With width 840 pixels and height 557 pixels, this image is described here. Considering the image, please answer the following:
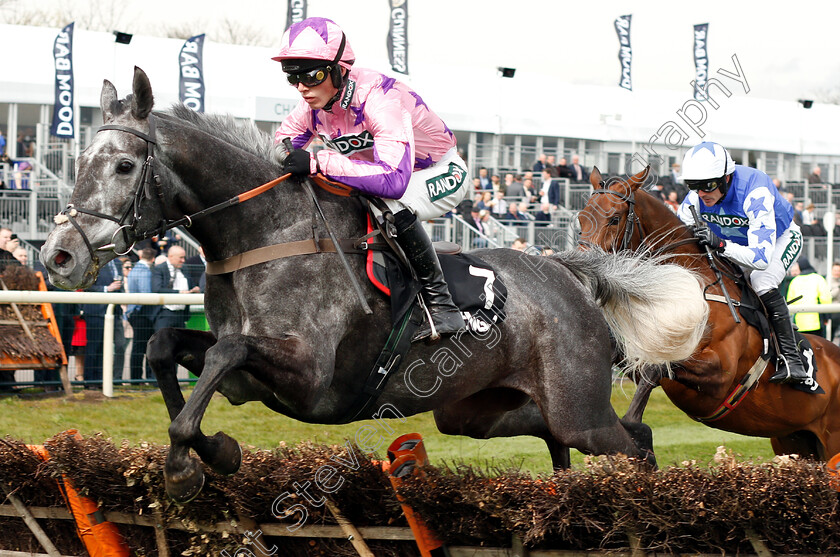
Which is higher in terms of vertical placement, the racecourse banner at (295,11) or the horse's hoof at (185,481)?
the racecourse banner at (295,11)

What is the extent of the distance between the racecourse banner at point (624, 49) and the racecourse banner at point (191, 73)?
33.5 feet

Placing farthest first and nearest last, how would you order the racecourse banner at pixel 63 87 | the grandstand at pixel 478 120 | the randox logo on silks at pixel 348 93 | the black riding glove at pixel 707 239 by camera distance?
the racecourse banner at pixel 63 87 → the grandstand at pixel 478 120 → the black riding glove at pixel 707 239 → the randox logo on silks at pixel 348 93

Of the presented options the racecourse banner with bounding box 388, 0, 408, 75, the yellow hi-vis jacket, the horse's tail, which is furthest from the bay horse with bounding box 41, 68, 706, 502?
the racecourse banner with bounding box 388, 0, 408, 75

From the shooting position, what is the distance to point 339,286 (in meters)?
3.81

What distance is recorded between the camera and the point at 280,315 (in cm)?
362

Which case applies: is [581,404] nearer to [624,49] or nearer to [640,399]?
[640,399]

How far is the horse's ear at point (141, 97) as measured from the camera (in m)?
3.46

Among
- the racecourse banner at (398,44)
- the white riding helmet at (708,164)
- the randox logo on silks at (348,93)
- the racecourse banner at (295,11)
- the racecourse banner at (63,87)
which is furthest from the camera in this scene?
the racecourse banner at (398,44)

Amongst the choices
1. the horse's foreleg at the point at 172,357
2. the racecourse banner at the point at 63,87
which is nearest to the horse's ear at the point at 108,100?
the horse's foreleg at the point at 172,357

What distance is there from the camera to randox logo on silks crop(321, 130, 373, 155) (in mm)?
4039

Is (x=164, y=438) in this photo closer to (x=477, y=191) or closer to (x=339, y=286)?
(x=339, y=286)

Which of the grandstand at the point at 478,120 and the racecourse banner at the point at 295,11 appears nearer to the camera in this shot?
the grandstand at the point at 478,120

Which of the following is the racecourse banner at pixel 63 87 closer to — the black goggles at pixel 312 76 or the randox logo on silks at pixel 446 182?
the randox logo on silks at pixel 446 182

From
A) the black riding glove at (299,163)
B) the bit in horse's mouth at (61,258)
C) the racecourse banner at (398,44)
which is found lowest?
the bit in horse's mouth at (61,258)
